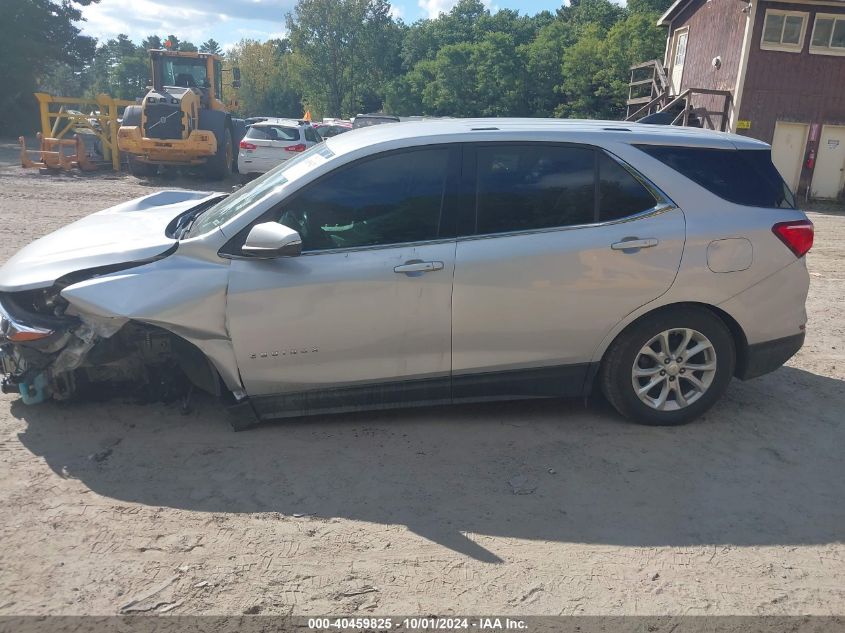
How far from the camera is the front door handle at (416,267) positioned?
388 cm

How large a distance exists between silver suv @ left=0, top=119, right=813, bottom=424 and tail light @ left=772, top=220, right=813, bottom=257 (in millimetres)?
12

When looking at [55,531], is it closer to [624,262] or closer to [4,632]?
[4,632]

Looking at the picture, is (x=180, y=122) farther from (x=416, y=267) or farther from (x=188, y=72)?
(x=416, y=267)

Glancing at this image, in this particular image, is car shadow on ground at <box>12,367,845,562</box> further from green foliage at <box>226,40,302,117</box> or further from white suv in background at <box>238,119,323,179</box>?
green foliage at <box>226,40,302,117</box>

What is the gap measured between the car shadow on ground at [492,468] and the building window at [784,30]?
18788mm

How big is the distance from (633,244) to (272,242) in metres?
2.06

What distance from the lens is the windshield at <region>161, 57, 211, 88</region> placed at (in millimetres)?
19781

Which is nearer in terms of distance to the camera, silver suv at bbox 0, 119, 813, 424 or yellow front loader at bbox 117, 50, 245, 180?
silver suv at bbox 0, 119, 813, 424

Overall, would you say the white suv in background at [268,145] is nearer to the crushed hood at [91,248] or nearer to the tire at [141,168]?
the tire at [141,168]

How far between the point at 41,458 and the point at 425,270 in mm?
2318

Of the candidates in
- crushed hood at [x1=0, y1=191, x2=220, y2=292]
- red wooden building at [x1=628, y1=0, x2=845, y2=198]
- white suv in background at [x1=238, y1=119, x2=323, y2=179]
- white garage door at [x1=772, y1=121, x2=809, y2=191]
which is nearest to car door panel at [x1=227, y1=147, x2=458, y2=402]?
crushed hood at [x1=0, y1=191, x2=220, y2=292]

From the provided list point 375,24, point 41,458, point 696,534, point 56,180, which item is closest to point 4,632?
point 41,458

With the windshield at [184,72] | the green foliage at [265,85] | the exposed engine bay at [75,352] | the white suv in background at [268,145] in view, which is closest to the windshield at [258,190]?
the exposed engine bay at [75,352]

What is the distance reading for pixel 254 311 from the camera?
12.6 feet
